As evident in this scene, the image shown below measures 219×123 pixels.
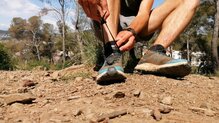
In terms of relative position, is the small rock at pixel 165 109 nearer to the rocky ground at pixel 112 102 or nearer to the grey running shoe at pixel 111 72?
the rocky ground at pixel 112 102

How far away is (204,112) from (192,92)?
0.40 meters

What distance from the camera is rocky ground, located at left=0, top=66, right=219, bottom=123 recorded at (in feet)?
6.37

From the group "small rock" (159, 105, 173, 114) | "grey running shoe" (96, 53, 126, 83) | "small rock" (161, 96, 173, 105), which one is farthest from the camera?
"grey running shoe" (96, 53, 126, 83)

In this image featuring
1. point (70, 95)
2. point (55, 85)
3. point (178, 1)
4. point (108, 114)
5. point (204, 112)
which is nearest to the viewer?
point (108, 114)

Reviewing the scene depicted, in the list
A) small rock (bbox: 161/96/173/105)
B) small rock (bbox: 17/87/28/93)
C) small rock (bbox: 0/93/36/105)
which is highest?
small rock (bbox: 17/87/28/93)

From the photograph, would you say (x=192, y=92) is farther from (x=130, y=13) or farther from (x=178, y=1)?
(x=130, y=13)

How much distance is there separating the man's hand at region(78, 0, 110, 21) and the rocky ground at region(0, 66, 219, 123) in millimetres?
451

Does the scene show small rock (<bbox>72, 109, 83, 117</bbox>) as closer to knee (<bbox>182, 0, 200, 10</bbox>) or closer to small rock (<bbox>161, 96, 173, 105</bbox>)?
small rock (<bbox>161, 96, 173, 105</bbox>)

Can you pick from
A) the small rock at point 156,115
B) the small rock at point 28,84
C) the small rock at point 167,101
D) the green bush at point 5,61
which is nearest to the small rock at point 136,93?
the small rock at point 167,101

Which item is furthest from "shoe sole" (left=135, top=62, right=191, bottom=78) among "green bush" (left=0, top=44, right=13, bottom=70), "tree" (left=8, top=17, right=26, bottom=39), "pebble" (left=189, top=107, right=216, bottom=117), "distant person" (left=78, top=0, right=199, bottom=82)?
"tree" (left=8, top=17, right=26, bottom=39)

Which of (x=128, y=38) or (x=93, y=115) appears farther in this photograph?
(x=128, y=38)

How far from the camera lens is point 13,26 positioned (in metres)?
56.1

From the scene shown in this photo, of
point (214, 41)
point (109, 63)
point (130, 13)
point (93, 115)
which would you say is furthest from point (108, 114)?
point (214, 41)

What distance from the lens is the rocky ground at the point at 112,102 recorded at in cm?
194
